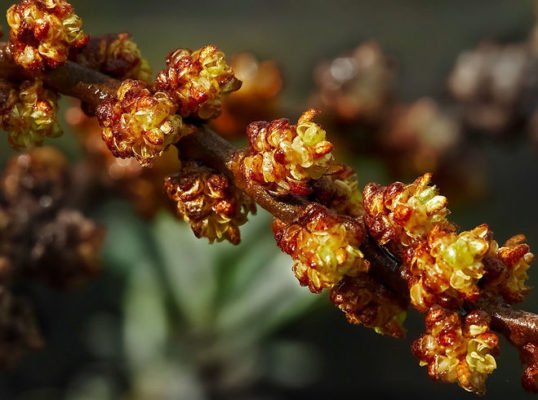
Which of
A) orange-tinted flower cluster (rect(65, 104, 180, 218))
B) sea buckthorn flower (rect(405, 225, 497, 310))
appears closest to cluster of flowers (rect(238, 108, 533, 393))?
sea buckthorn flower (rect(405, 225, 497, 310))

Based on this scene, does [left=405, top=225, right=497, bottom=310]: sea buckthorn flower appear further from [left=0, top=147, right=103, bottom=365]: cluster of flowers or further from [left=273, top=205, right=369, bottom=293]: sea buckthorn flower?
[left=0, top=147, right=103, bottom=365]: cluster of flowers

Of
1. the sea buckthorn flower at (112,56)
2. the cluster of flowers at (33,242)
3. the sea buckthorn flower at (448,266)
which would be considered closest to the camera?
the sea buckthorn flower at (448,266)

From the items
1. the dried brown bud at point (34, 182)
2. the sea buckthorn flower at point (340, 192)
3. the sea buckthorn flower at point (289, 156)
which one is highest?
the sea buckthorn flower at point (289, 156)

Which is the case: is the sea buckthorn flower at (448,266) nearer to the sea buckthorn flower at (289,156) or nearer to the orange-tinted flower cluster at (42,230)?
the sea buckthorn flower at (289,156)

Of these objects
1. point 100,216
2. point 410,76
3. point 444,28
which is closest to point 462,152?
point 410,76

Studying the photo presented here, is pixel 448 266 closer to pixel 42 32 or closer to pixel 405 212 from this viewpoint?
Result: pixel 405 212

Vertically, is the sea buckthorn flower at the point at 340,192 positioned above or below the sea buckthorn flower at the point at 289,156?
below

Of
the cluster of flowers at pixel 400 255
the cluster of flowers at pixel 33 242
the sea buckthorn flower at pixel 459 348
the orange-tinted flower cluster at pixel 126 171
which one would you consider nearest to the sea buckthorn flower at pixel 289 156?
the cluster of flowers at pixel 400 255
